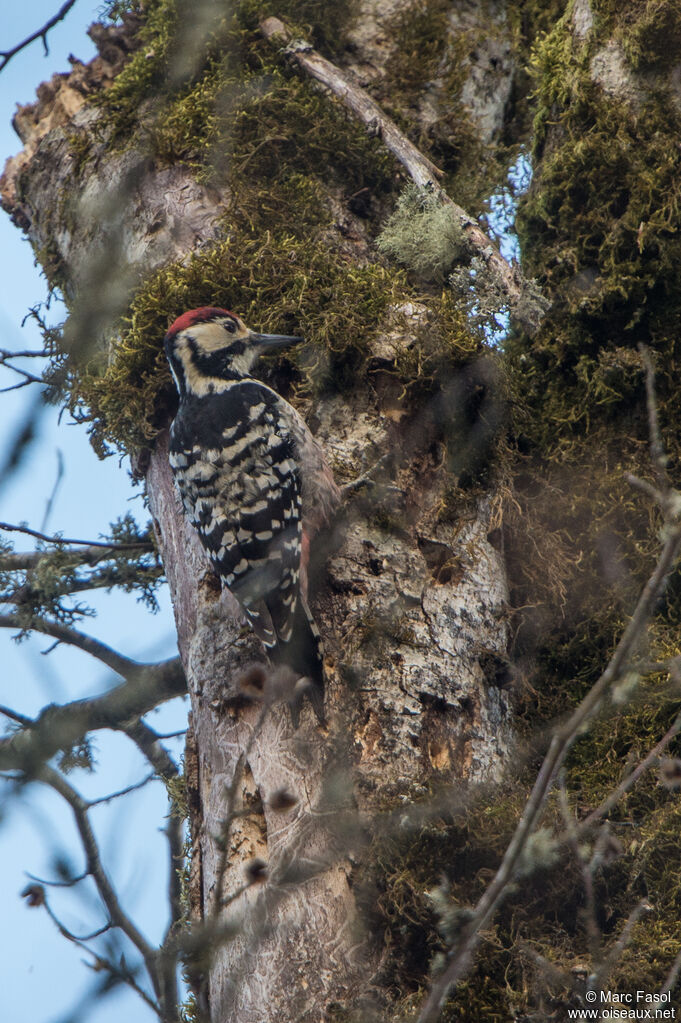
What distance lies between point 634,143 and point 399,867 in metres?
2.72

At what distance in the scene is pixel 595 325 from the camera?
3.72 metres

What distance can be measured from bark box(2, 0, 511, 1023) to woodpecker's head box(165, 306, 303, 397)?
0.29 m

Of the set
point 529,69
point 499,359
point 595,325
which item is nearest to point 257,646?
point 499,359

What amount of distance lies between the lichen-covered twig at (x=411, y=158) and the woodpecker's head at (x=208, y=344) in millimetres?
764

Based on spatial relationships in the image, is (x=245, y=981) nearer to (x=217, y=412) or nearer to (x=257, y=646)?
(x=257, y=646)

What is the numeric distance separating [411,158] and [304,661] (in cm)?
212

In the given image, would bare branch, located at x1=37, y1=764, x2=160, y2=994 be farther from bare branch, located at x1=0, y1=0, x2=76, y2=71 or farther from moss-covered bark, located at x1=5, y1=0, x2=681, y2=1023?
bare branch, located at x1=0, y1=0, x2=76, y2=71

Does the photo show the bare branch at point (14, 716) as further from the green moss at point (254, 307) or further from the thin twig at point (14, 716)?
the green moss at point (254, 307)

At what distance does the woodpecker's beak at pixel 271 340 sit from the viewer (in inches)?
146

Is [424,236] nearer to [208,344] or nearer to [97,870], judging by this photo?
[208,344]

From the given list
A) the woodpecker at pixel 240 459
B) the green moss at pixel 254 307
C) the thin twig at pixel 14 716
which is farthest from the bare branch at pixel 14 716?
the green moss at pixel 254 307

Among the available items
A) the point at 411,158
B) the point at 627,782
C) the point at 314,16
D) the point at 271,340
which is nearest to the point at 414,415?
the point at 271,340

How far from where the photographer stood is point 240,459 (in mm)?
3777

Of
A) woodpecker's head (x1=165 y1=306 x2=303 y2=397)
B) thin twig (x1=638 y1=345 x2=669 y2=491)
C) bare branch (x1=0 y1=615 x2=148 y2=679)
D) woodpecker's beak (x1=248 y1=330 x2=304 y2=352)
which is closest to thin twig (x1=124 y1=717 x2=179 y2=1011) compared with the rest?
bare branch (x1=0 y1=615 x2=148 y2=679)
